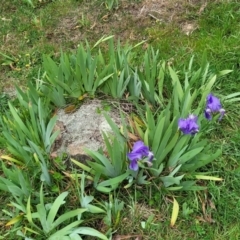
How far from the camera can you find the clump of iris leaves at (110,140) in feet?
7.96

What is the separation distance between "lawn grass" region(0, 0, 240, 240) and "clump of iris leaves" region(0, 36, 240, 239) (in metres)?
0.10

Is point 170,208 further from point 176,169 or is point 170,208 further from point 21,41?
point 21,41

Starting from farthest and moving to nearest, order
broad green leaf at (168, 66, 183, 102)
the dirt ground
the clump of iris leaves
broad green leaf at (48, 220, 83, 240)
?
1. the dirt ground
2. broad green leaf at (168, 66, 183, 102)
3. the clump of iris leaves
4. broad green leaf at (48, 220, 83, 240)

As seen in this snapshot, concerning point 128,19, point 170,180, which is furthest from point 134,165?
point 128,19

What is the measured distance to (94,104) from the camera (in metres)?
3.05

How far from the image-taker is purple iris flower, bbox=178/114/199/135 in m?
2.47

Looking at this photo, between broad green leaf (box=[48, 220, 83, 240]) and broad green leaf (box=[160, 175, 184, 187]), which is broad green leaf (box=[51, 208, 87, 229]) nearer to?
broad green leaf (box=[48, 220, 83, 240])

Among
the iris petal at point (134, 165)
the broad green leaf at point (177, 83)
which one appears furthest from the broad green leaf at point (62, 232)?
the broad green leaf at point (177, 83)

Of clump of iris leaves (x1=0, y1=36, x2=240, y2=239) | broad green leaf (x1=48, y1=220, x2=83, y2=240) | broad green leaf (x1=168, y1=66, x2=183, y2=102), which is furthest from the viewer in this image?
broad green leaf (x1=168, y1=66, x2=183, y2=102)

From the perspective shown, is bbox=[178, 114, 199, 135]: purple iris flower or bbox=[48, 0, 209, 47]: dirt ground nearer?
bbox=[178, 114, 199, 135]: purple iris flower

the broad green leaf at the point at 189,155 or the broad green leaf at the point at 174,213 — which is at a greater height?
the broad green leaf at the point at 189,155

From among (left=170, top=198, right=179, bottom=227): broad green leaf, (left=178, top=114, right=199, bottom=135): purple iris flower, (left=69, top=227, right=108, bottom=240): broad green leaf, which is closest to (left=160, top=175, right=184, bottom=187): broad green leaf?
(left=170, top=198, right=179, bottom=227): broad green leaf

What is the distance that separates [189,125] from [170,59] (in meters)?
1.27

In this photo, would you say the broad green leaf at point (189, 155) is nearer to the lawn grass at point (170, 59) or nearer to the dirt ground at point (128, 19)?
the lawn grass at point (170, 59)
